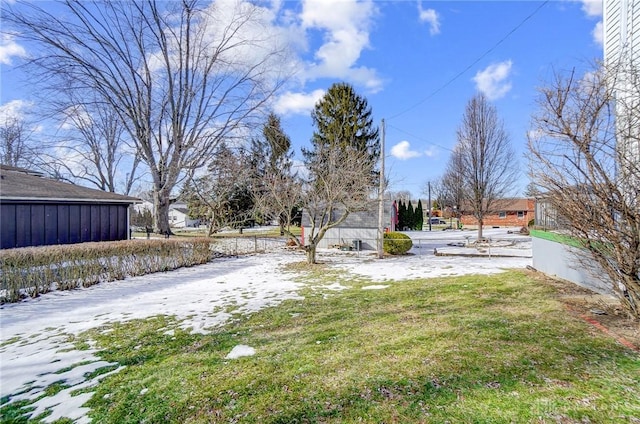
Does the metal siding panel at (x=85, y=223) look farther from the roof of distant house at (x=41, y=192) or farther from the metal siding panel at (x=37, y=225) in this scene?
the metal siding panel at (x=37, y=225)

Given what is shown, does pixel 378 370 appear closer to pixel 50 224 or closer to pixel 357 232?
pixel 50 224

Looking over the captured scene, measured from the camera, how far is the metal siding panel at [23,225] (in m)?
10.0

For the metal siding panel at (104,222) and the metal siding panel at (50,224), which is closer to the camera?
the metal siding panel at (50,224)

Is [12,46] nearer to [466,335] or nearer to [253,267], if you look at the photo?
[253,267]

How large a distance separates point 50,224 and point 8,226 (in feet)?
3.71

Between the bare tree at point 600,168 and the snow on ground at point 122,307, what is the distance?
176 inches

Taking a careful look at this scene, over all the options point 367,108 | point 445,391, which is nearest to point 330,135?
point 367,108

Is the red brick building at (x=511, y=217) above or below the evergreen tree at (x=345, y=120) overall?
below

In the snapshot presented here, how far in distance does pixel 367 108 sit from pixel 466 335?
77.2 feet

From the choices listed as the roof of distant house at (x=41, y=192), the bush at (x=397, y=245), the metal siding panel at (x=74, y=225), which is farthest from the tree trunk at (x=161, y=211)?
the bush at (x=397, y=245)

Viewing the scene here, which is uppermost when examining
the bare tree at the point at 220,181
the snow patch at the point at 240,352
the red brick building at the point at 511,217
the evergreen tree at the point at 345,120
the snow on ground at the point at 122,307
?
the evergreen tree at the point at 345,120

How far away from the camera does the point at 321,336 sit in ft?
14.0

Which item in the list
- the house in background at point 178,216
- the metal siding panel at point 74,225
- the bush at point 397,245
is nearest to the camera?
the metal siding panel at point 74,225

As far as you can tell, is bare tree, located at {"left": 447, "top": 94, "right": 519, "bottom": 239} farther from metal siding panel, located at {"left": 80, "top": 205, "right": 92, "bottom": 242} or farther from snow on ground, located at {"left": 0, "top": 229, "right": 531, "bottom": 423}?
metal siding panel, located at {"left": 80, "top": 205, "right": 92, "bottom": 242}
